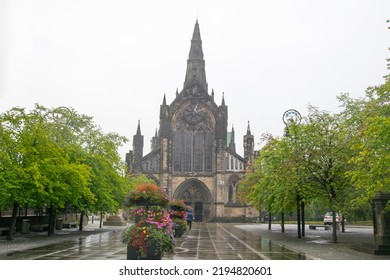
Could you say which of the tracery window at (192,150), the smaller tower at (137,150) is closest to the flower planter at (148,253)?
the smaller tower at (137,150)

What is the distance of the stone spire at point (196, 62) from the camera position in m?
75.2

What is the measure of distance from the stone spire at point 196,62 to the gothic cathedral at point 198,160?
992 cm

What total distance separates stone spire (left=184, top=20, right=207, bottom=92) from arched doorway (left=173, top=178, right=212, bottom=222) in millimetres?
18802

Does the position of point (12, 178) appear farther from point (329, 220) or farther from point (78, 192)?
point (329, 220)

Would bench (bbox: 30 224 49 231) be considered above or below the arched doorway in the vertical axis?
below

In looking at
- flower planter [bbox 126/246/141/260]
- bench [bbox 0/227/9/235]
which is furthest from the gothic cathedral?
flower planter [bbox 126/246/141/260]

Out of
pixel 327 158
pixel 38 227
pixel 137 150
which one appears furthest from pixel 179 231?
pixel 137 150

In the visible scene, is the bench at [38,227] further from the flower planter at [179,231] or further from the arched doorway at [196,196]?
the arched doorway at [196,196]

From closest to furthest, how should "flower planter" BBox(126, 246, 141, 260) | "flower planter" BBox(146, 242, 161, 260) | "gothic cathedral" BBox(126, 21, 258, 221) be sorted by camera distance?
"flower planter" BBox(146, 242, 161, 260) < "flower planter" BBox(126, 246, 141, 260) < "gothic cathedral" BBox(126, 21, 258, 221)

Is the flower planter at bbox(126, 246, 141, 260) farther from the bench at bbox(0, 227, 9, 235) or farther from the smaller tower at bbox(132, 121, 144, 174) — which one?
the smaller tower at bbox(132, 121, 144, 174)

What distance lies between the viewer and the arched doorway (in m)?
63.7

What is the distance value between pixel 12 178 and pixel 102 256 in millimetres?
8315

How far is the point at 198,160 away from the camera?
213ft

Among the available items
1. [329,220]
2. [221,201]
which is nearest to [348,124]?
[329,220]
